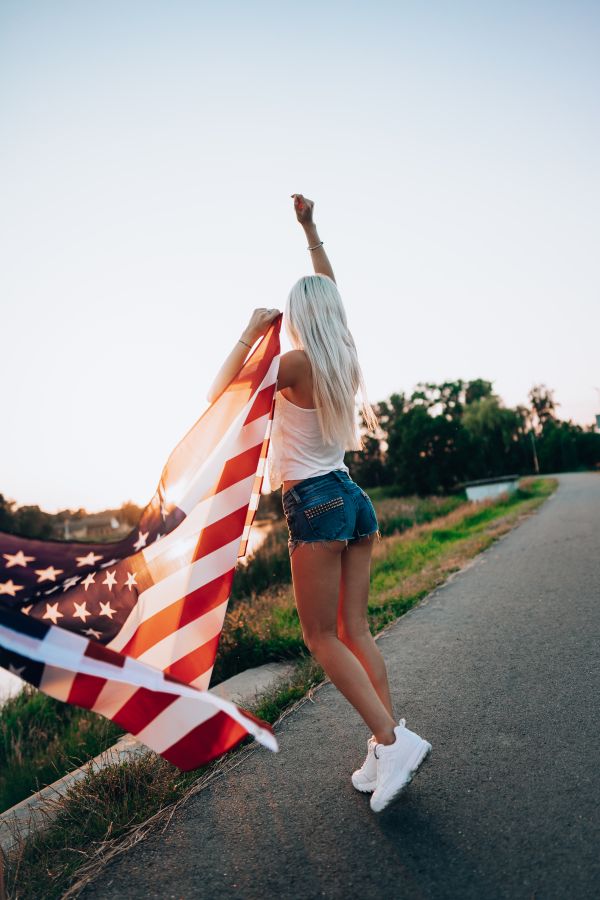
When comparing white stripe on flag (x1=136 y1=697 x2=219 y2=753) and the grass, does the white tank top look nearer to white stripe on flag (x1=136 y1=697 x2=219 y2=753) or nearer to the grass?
white stripe on flag (x1=136 y1=697 x2=219 y2=753)

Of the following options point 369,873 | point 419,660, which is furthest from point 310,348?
point 419,660

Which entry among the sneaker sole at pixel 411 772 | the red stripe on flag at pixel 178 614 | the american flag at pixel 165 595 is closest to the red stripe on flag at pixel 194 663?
the american flag at pixel 165 595

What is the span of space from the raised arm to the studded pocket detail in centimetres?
139

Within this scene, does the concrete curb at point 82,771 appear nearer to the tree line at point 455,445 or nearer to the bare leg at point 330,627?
the bare leg at point 330,627

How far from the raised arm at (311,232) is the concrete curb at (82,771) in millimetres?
2981

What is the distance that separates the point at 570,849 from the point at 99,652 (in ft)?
6.20

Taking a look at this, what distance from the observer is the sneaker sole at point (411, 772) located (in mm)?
2797

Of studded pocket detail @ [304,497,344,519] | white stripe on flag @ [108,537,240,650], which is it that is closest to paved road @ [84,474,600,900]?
white stripe on flag @ [108,537,240,650]

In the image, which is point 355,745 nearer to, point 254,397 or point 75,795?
point 75,795

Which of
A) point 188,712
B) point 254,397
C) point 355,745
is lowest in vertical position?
point 355,745

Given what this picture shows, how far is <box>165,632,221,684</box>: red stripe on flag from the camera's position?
3082 millimetres

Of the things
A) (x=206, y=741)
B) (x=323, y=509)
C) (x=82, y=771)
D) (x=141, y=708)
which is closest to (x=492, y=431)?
(x=82, y=771)

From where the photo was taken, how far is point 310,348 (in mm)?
3086

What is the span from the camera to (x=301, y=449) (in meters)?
3.10
